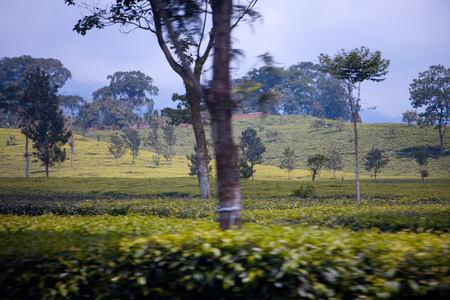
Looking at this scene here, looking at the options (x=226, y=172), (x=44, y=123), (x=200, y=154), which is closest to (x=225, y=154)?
(x=226, y=172)

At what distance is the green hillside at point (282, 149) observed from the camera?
46.1 metres

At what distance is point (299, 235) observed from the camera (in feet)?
11.3

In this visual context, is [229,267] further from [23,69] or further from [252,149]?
[23,69]

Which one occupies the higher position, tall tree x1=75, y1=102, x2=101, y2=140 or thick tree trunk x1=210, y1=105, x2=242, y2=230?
tall tree x1=75, y1=102, x2=101, y2=140

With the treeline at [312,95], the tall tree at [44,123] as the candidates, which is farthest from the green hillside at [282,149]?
the treeline at [312,95]

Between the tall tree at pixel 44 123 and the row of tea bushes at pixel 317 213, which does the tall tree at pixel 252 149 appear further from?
the row of tea bushes at pixel 317 213

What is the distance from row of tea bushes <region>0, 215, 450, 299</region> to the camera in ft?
9.08

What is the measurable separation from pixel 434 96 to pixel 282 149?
2829cm

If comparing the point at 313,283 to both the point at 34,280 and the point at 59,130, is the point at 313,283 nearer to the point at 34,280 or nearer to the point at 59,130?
the point at 34,280

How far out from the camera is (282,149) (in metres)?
63.0

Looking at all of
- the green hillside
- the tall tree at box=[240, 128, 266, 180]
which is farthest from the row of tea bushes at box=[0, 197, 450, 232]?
the green hillside

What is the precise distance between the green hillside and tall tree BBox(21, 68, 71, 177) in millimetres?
8055

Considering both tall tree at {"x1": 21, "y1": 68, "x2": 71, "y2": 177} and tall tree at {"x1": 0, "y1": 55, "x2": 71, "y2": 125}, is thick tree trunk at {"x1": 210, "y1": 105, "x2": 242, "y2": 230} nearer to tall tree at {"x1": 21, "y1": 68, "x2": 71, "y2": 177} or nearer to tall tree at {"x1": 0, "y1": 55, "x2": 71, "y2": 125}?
tall tree at {"x1": 21, "y1": 68, "x2": 71, "y2": 177}

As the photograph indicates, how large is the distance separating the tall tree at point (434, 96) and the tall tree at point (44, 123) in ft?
185
